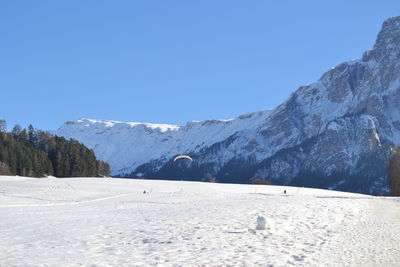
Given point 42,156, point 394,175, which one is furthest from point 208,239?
point 42,156

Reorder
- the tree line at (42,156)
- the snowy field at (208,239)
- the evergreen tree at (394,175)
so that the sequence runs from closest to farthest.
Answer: the snowy field at (208,239), the evergreen tree at (394,175), the tree line at (42,156)

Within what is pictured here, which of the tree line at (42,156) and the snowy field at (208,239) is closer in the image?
the snowy field at (208,239)

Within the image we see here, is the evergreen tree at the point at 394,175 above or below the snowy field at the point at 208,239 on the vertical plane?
above

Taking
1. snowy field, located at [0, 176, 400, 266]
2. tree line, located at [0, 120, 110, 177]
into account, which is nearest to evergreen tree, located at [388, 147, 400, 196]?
snowy field, located at [0, 176, 400, 266]

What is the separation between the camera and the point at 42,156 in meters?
122

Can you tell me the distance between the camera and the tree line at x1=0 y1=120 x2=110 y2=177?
11349cm

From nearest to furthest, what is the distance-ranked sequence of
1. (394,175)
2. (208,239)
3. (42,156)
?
(208,239) < (394,175) < (42,156)

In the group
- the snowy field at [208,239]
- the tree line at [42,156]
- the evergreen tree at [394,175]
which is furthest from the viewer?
the tree line at [42,156]

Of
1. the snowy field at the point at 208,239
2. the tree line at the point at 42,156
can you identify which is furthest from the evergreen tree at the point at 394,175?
the tree line at the point at 42,156

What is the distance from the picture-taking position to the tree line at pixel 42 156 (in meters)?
113

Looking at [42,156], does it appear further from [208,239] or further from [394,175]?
[208,239]

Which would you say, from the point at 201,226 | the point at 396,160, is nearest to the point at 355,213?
the point at 201,226

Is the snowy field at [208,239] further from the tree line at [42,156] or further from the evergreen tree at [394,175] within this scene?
the tree line at [42,156]

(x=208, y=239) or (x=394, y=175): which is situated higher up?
(x=394, y=175)
